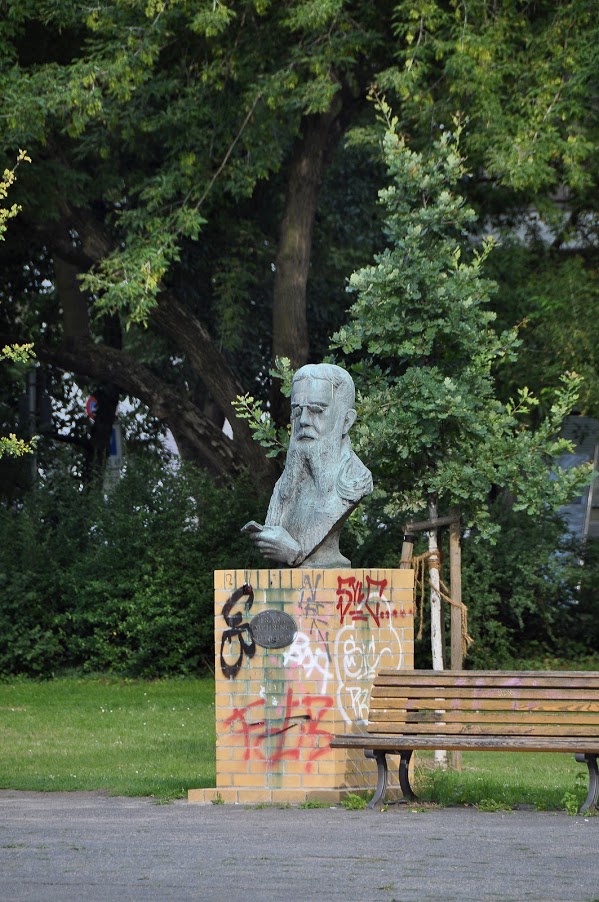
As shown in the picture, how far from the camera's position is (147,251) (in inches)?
779

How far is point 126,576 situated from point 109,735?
6.16 m

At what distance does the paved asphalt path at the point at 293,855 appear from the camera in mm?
7164

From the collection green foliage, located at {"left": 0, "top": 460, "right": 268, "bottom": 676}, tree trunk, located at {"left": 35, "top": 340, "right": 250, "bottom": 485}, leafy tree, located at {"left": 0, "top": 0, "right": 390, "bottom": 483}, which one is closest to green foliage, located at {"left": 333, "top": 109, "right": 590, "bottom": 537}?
leafy tree, located at {"left": 0, "top": 0, "right": 390, "bottom": 483}

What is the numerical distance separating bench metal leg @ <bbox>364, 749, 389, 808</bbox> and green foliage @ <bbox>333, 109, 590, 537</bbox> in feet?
12.5

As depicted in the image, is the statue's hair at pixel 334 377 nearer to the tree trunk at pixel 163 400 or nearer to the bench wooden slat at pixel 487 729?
the bench wooden slat at pixel 487 729

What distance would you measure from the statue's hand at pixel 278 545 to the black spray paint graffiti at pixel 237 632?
26 cm

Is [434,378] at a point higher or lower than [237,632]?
higher

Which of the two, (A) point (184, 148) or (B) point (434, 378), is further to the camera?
(A) point (184, 148)

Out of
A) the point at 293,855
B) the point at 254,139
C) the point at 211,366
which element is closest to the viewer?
the point at 293,855

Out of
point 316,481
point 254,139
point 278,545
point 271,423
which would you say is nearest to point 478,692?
point 278,545

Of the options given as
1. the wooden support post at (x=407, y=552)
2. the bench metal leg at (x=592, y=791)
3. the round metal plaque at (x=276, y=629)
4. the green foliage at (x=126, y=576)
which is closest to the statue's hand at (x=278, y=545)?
the round metal plaque at (x=276, y=629)

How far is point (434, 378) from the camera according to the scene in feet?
45.0

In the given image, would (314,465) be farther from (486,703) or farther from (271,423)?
(271,423)

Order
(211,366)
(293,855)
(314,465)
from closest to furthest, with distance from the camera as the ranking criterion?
(293,855), (314,465), (211,366)
